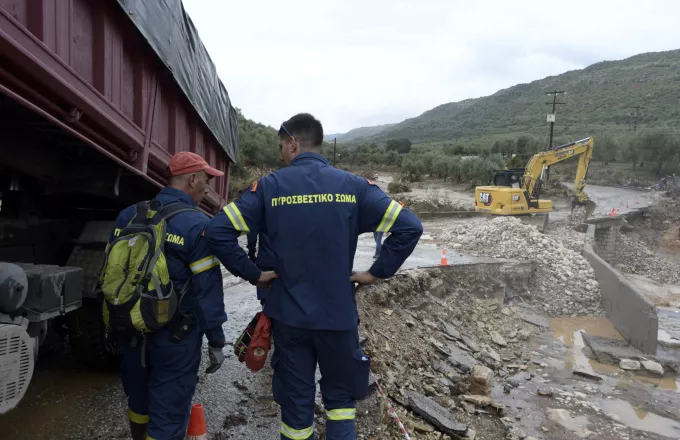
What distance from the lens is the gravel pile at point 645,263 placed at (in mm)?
17930

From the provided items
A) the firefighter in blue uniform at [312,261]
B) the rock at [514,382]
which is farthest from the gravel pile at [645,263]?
the firefighter in blue uniform at [312,261]

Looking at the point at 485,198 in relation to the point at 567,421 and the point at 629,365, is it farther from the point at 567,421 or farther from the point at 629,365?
the point at 567,421

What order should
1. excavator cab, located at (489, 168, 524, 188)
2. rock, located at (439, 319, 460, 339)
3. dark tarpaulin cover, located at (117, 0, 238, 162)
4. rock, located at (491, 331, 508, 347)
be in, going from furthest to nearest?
1. excavator cab, located at (489, 168, 524, 188)
2. rock, located at (491, 331, 508, 347)
3. rock, located at (439, 319, 460, 339)
4. dark tarpaulin cover, located at (117, 0, 238, 162)

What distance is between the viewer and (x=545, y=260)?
1284cm

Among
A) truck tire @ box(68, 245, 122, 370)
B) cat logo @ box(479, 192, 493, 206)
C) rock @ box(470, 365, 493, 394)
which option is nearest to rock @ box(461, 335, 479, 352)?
rock @ box(470, 365, 493, 394)

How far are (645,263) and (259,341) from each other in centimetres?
2089

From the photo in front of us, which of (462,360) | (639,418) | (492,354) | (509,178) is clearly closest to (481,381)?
(462,360)

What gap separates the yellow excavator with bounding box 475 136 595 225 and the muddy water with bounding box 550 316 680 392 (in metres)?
7.02

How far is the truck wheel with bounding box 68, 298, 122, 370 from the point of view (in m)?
4.10

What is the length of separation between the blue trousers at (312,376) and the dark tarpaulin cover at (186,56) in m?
2.14

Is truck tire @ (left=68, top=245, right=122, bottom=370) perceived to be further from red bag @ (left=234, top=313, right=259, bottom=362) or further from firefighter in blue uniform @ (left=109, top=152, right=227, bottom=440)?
red bag @ (left=234, top=313, right=259, bottom=362)


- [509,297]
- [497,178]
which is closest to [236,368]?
[509,297]

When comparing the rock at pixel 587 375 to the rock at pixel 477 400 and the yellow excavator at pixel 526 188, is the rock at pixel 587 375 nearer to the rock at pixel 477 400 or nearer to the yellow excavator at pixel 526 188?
the rock at pixel 477 400

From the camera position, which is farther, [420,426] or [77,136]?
[420,426]
